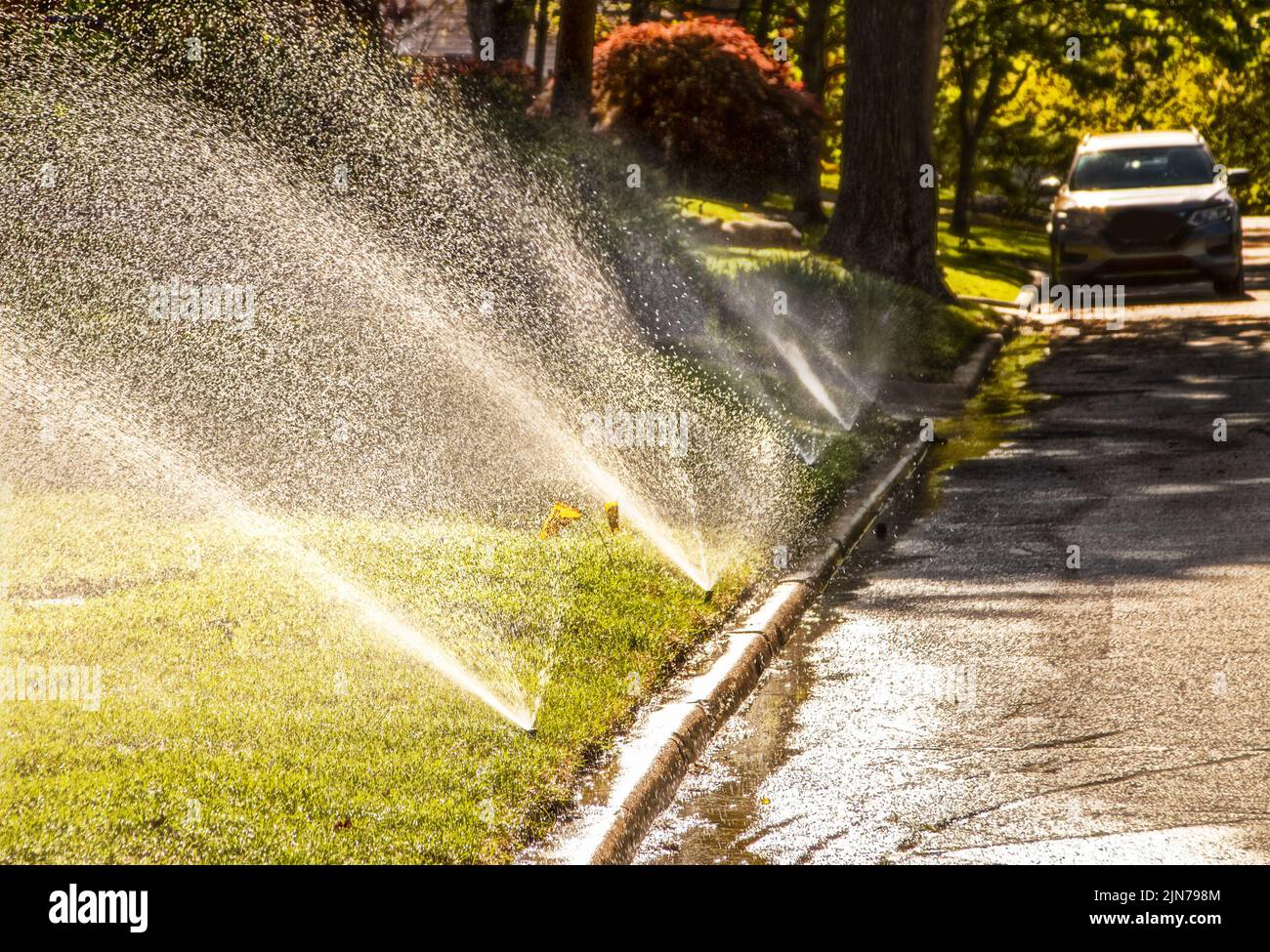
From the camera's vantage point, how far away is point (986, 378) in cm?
1608

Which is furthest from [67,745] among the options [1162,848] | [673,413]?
[673,413]

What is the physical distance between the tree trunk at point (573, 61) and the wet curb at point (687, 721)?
8.01 meters

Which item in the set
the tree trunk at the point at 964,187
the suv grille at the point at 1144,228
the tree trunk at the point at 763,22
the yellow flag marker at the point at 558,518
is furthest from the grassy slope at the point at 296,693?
the tree trunk at the point at 763,22

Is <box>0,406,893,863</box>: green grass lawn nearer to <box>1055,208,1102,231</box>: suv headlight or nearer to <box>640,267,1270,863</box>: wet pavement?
<box>640,267,1270,863</box>: wet pavement

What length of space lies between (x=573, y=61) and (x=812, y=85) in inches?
492

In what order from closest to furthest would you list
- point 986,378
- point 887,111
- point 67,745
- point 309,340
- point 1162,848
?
point 1162,848 → point 67,745 → point 309,340 → point 986,378 → point 887,111

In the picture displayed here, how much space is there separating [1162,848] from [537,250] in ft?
31.6

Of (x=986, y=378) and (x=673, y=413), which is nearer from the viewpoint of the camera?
(x=673, y=413)

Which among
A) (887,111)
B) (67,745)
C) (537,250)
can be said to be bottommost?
(67,745)

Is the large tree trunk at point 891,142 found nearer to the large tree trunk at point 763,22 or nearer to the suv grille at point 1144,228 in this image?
the suv grille at point 1144,228

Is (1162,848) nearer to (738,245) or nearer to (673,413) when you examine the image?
(673,413)

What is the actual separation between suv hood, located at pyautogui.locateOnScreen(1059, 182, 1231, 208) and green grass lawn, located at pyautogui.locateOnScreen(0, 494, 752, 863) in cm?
1283

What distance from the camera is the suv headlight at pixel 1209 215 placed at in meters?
19.3

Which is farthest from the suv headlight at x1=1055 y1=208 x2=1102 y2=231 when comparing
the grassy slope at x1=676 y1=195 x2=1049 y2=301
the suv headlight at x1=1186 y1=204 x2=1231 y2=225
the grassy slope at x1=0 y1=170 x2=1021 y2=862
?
the grassy slope at x1=0 y1=170 x2=1021 y2=862
